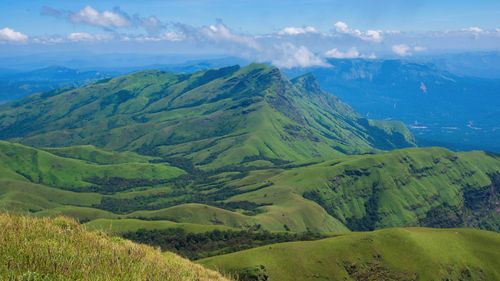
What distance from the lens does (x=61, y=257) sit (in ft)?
51.4

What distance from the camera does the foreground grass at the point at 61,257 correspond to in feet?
46.1

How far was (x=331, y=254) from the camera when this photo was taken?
177m

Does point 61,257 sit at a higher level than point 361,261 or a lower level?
higher

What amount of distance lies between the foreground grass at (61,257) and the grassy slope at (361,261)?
139 meters

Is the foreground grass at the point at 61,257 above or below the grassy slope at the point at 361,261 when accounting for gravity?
above

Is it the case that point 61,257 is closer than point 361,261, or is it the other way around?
point 61,257

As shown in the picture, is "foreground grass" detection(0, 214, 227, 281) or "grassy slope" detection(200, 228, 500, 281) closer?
"foreground grass" detection(0, 214, 227, 281)

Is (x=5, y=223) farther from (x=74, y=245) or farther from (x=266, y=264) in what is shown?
(x=266, y=264)

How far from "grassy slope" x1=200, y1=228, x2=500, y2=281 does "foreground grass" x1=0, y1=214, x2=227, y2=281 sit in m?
139

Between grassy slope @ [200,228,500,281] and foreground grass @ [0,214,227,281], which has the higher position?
foreground grass @ [0,214,227,281]

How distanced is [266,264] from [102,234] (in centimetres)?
14313

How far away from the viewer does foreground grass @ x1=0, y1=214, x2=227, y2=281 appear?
14062 millimetres

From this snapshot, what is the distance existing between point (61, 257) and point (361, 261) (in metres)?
177

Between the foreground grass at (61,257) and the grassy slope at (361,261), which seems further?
the grassy slope at (361,261)
